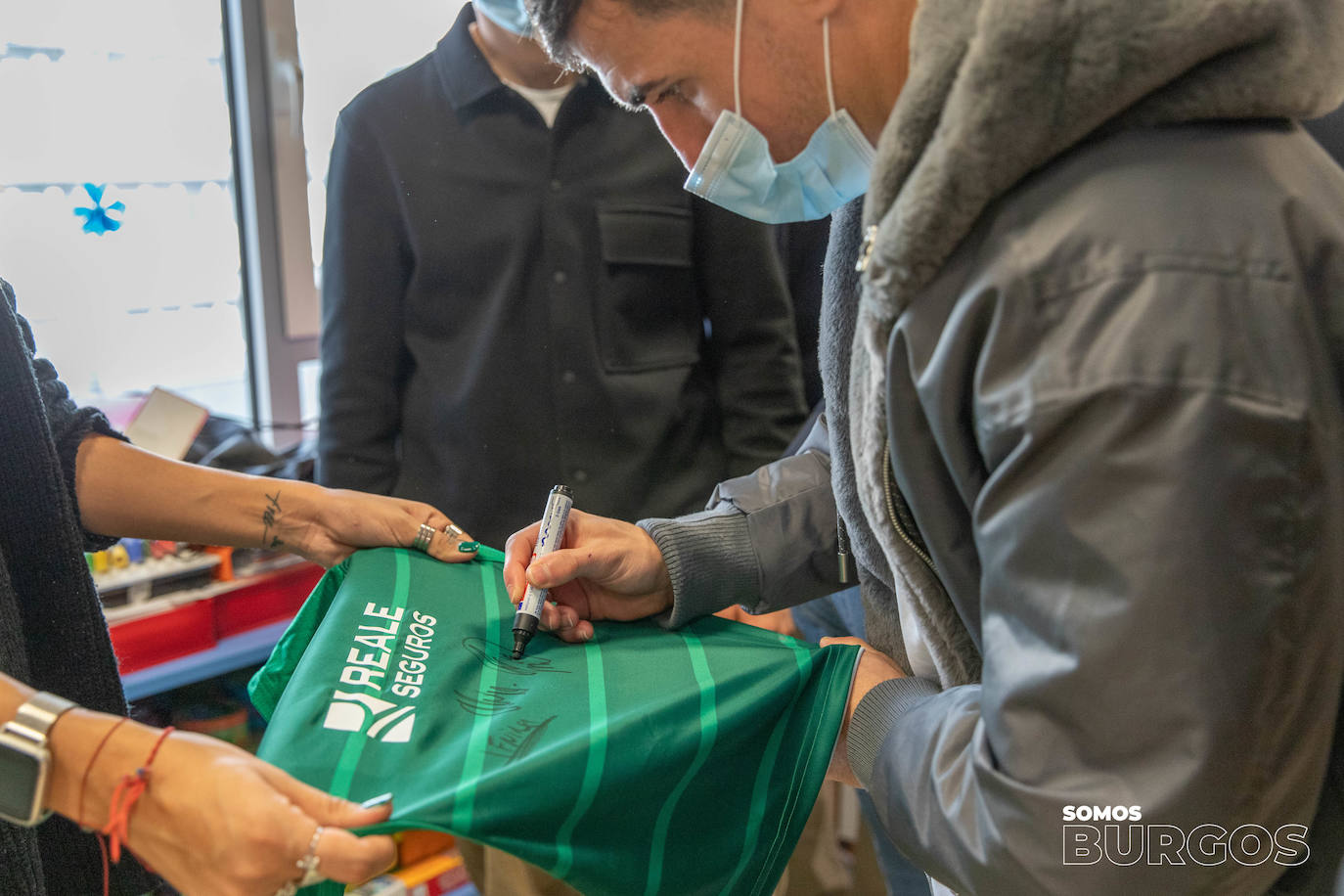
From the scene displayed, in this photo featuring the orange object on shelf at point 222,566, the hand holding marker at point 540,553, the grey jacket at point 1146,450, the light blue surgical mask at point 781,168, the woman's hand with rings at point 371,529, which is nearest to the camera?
the grey jacket at point 1146,450

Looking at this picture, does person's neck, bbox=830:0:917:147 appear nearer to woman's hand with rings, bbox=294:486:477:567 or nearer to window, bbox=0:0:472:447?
woman's hand with rings, bbox=294:486:477:567

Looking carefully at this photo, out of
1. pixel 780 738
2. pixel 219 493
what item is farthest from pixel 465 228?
pixel 780 738

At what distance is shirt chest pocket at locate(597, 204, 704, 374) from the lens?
1.71 metres

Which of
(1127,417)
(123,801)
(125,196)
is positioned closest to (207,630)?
(125,196)

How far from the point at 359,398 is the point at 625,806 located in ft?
3.57

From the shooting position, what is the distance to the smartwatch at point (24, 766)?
74cm

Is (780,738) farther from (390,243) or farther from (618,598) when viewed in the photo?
(390,243)

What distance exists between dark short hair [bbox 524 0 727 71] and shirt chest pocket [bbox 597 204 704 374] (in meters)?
0.73

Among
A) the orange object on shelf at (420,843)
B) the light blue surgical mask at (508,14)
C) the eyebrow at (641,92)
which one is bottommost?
the orange object on shelf at (420,843)

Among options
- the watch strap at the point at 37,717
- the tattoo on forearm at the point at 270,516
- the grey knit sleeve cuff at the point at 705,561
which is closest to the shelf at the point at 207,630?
the tattoo on forearm at the point at 270,516

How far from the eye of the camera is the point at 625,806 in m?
0.86

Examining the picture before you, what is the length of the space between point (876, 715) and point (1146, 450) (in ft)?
1.38

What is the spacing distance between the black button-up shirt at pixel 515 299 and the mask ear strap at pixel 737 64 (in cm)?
79

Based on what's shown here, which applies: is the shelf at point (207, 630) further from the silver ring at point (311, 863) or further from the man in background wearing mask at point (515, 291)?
the silver ring at point (311, 863)
